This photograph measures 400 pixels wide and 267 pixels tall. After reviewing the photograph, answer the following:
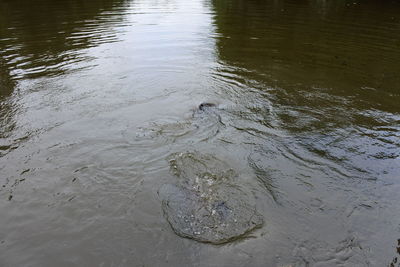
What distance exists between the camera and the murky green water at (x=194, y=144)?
3.98 metres

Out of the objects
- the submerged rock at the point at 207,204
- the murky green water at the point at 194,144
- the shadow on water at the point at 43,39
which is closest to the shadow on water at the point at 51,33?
the shadow on water at the point at 43,39

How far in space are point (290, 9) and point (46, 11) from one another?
55.3 feet

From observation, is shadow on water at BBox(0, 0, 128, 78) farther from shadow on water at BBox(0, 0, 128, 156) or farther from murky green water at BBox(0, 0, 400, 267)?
murky green water at BBox(0, 0, 400, 267)

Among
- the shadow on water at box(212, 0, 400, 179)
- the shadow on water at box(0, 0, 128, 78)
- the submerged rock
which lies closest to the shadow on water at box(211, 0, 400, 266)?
the shadow on water at box(212, 0, 400, 179)

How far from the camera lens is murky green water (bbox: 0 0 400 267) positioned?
398 centimetres

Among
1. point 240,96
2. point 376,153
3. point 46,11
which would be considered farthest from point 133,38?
point 376,153

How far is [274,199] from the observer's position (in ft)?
15.4

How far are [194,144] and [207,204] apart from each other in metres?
1.74

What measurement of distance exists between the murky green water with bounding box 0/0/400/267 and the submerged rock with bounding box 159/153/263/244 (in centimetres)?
15

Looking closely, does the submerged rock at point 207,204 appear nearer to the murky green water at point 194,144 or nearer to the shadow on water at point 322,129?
the murky green water at point 194,144

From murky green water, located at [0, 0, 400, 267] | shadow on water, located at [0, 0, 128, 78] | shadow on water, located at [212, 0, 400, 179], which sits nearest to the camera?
murky green water, located at [0, 0, 400, 267]

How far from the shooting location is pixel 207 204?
453 centimetres

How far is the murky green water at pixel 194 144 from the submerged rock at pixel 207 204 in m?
0.15

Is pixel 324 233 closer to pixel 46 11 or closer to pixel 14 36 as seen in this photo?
pixel 14 36
